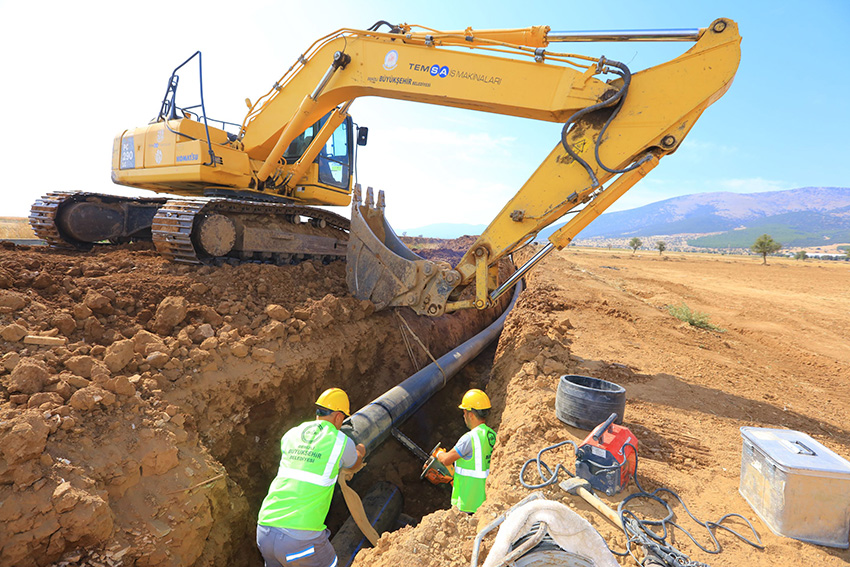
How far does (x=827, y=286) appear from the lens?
2570cm

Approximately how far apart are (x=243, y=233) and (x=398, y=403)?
12.6ft

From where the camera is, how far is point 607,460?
10.3ft

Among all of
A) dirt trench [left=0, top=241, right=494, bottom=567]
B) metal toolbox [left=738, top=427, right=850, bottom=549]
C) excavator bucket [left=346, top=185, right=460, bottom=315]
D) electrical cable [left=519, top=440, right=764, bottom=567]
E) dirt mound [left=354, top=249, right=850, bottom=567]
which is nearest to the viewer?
electrical cable [left=519, top=440, right=764, bottom=567]

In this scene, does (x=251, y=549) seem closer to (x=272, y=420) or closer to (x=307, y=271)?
(x=272, y=420)

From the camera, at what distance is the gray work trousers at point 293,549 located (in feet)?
10.9

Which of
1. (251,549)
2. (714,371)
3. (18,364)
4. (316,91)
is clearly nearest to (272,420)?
(251,549)

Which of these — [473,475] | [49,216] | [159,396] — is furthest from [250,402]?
[49,216]

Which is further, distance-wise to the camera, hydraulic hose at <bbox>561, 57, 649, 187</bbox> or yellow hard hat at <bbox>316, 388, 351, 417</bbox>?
hydraulic hose at <bbox>561, 57, 649, 187</bbox>

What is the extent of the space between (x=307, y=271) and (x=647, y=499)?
5.78m

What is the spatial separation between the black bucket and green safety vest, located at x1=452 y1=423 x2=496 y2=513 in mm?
837

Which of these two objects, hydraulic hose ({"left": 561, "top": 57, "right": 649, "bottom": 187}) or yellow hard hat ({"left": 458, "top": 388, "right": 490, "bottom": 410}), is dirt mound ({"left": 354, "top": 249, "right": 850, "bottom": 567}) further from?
hydraulic hose ({"left": 561, "top": 57, "right": 649, "bottom": 187})

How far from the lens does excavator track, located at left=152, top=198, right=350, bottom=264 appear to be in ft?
21.2

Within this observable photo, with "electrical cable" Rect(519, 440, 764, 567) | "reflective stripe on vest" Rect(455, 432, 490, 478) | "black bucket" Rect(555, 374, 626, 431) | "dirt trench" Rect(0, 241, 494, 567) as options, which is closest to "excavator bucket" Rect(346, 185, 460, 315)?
"dirt trench" Rect(0, 241, 494, 567)

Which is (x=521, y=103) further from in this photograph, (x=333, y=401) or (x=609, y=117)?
(x=333, y=401)
